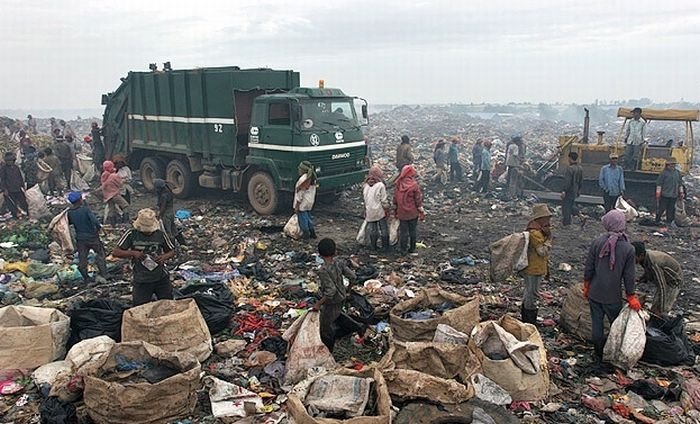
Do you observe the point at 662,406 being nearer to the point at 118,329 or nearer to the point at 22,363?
the point at 118,329

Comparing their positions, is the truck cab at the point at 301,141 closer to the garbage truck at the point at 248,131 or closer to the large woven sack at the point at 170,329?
the garbage truck at the point at 248,131

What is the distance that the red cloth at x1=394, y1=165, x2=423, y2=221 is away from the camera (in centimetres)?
789

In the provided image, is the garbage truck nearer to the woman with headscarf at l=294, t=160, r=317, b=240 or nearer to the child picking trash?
the woman with headscarf at l=294, t=160, r=317, b=240

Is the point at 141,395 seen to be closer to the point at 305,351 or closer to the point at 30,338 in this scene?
the point at 305,351

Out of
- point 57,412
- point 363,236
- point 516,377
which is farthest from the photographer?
point 363,236

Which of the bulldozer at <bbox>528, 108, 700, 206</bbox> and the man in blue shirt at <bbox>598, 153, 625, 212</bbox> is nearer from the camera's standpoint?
the man in blue shirt at <bbox>598, 153, 625, 212</bbox>

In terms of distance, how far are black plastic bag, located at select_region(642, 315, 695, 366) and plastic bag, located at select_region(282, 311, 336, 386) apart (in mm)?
2884

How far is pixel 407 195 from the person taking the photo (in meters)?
7.92

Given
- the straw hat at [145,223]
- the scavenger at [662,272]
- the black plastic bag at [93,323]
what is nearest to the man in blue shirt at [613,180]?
the scavenger at [662,272]

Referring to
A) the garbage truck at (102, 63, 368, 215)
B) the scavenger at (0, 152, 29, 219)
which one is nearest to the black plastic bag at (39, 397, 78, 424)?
the garbage truck at (102, 63, 368, 215)

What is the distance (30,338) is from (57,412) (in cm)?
105

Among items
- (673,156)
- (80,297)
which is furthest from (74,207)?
(673,156)

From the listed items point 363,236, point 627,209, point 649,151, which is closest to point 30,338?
point 363,236

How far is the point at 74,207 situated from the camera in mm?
6711
